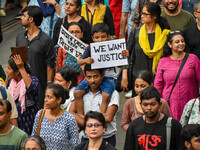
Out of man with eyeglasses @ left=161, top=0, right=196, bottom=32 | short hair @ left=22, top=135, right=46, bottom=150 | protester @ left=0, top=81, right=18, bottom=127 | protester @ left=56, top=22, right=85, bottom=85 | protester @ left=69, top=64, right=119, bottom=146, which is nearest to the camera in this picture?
short hair @ left=22, top=135, right=46, bottom=150

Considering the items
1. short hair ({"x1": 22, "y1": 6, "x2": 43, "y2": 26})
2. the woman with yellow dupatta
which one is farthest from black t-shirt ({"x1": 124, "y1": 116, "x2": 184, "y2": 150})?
short hair ({"x1": 22, "y1": 6, "x2": 43, "y2": 26})

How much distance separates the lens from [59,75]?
29.5 feet

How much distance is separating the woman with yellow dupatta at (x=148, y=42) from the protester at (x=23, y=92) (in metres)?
1.53

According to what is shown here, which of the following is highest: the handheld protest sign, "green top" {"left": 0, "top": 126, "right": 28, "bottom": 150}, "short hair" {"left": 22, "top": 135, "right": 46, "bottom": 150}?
the handheld protest sign

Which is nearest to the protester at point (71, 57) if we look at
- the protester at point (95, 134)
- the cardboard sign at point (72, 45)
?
the cardboard sign at point (72, 45)

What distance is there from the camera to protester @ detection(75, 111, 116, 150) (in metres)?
7.05

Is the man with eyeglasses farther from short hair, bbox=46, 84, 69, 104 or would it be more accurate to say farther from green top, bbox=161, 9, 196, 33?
short hair, bbox=46, 84, 69, 104

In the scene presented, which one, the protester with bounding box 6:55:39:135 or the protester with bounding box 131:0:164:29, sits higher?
the protester with bounding box 131:0:164:29

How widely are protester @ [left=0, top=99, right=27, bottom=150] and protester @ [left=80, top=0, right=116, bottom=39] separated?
3964mm

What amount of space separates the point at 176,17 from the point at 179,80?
5.80 feet

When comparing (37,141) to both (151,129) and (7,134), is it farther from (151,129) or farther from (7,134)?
(151,129)

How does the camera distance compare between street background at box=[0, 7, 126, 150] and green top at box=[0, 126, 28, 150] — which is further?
street background at box=[0, 7, 126, 150]

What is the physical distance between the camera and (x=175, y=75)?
29.2 ft

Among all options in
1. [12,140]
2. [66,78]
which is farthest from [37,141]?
[66,78]
